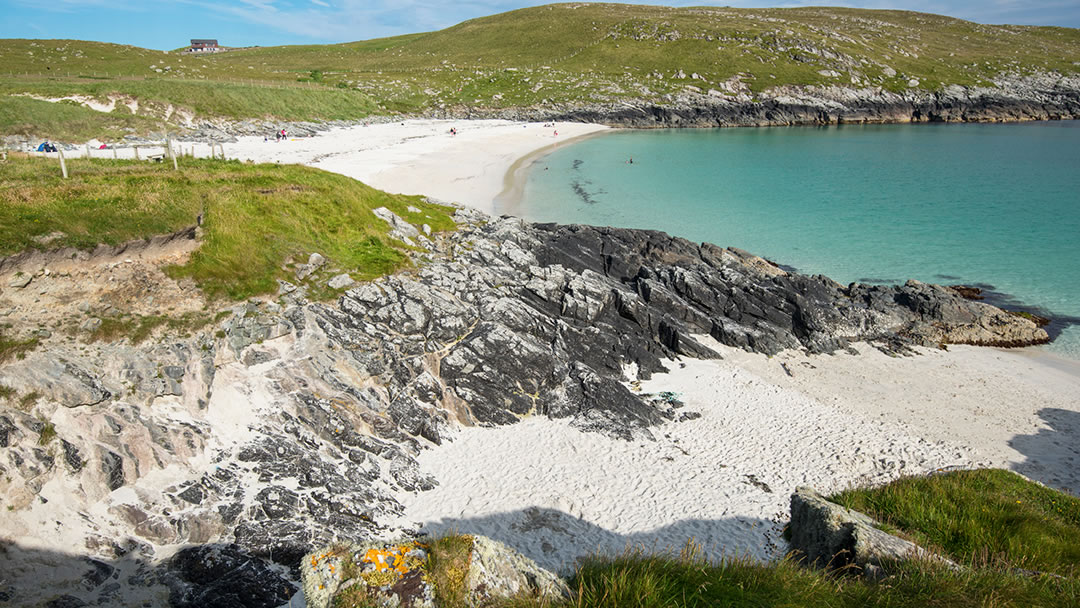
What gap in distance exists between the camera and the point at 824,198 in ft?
178

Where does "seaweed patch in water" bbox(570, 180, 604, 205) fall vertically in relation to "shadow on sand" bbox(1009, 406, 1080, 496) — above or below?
above

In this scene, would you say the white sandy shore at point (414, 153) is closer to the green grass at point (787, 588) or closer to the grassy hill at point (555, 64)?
the grassy hill at point (555, 64)

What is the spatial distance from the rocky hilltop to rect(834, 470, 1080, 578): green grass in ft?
28.7

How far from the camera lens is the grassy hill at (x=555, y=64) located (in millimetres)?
76688

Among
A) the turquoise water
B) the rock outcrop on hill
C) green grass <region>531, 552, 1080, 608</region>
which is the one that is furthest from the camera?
the rock outcrop on hill

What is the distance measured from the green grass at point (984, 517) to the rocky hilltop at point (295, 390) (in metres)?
8.76

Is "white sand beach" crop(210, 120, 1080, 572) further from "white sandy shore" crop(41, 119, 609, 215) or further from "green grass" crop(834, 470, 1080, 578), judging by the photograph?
"white sandy shore" crop(41, 119, 609, 215)

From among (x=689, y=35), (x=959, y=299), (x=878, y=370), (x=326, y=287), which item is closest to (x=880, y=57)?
(x=689, y=35)

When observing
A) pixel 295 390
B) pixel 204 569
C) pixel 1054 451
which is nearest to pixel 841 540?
pixel 204 569

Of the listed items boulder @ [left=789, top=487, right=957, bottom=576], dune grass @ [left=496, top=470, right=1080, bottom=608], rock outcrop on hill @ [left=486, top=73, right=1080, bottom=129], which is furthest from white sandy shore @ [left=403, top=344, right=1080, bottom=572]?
rock outcrop on hill @ [left=486, top=73, right=1080, bottom=129]

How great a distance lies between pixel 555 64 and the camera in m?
136

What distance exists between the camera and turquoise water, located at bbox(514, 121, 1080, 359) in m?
36.5

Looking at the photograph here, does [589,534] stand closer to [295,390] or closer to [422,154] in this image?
[295,390]

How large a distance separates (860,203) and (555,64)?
336 feet
